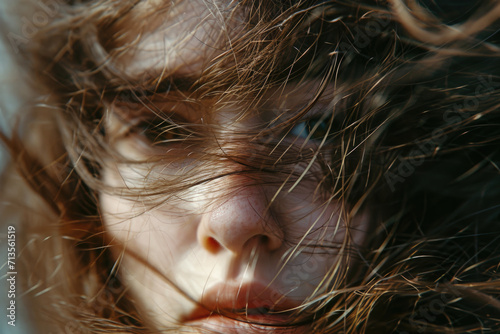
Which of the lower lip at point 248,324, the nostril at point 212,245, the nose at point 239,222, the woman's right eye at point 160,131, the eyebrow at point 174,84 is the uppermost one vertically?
the eyebrow at point 174,84

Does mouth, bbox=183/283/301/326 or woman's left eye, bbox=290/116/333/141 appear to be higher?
woman's left eye, bbox=290/116/333/141

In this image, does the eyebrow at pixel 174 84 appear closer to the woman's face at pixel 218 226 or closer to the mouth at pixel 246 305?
the woman's face at pixel 218 226

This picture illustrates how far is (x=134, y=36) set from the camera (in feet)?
2.53

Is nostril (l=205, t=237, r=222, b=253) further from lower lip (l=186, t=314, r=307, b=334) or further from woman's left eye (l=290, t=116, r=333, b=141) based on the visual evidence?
woman's left eye (l=290, t=116, r=333, b=141)

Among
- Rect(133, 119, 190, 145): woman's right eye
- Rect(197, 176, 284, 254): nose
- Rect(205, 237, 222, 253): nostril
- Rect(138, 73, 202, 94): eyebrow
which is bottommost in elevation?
Rect(205, 237, 222, 253): nostril

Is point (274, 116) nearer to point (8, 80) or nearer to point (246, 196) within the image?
point (246, 196)

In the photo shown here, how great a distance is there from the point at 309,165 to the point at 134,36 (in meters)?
0.37

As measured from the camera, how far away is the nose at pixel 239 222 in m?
0.67

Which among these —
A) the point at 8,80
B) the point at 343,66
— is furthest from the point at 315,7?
the point at 8,80

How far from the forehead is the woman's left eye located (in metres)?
0.18

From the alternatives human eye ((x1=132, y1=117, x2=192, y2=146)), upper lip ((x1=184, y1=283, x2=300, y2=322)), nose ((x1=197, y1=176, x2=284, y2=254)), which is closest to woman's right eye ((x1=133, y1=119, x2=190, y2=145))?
human eye ((x1=132, y1=117, x2=192, y2=146))

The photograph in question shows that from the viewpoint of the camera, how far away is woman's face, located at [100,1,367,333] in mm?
689

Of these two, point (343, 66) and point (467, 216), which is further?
point (467, 216)

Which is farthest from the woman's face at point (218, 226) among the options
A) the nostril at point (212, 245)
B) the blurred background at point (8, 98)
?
the blurred background at point (8, 98)
